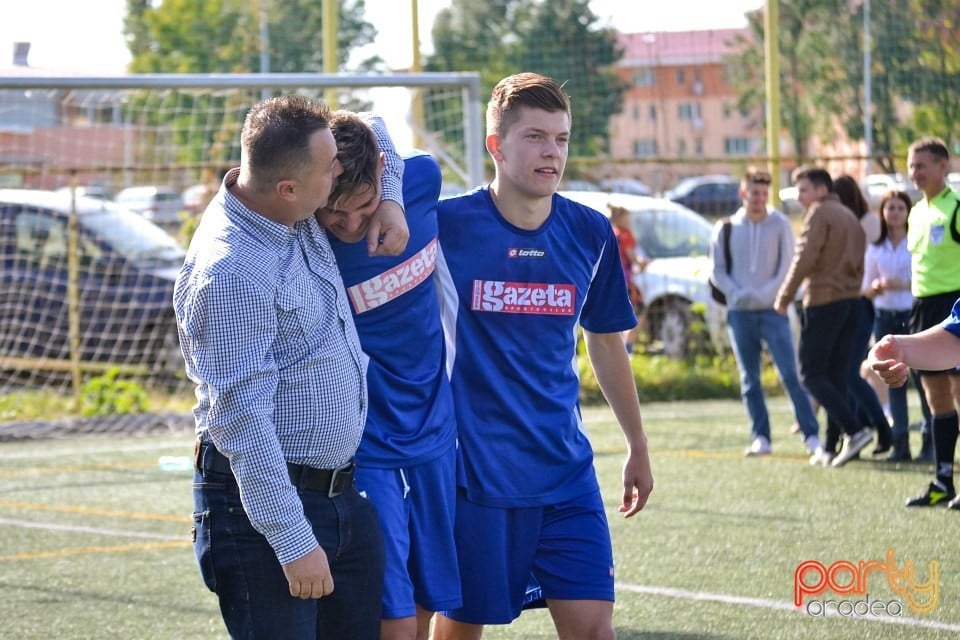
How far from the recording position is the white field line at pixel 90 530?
7535 mm

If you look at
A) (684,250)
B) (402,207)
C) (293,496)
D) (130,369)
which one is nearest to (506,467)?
(402,207)

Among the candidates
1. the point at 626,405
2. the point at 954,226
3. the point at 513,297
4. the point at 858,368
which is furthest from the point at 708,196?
the point at 513,297

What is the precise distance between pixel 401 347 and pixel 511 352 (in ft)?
1.31

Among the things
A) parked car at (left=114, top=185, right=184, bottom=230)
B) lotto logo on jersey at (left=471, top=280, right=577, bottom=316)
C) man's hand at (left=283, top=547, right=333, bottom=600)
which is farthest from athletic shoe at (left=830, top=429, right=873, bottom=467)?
parked car at (left=114, top=185, right=184, bottom=230)

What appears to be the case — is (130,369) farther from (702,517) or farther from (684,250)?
(702,517)

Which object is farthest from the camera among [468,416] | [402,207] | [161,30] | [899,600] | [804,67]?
[161,30]

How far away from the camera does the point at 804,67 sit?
24797 millimetres

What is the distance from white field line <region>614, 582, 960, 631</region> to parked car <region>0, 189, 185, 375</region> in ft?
28.5

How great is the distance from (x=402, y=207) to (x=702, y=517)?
14.5 feet

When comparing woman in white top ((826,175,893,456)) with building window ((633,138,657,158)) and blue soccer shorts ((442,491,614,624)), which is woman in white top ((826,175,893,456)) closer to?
blue soccer shorts ((442,491,614,624))

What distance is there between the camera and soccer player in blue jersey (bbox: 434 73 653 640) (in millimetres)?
3963

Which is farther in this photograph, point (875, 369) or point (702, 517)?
point (702, 517)

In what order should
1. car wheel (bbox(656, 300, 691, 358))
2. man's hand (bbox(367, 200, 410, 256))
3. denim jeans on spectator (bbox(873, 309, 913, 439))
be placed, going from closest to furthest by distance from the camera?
man's hand (bbox(367, 200, 410, 256)) < denim jeans on spectator (bbox(873, 309, 913, 439)) < car wheel (bbox(656, 300, 691, 358))

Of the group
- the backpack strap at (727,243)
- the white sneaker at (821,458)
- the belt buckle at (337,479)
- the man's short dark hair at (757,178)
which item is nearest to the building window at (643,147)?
the backpack strap at (727,243)
